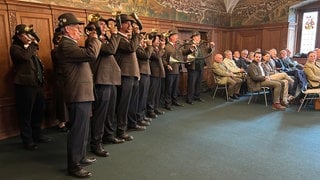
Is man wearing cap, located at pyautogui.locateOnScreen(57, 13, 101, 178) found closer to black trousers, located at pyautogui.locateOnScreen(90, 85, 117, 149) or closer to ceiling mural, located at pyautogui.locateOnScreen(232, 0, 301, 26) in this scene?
black trousers, located at pyautogui.locateOnScreen(90, 85, 117, 149)

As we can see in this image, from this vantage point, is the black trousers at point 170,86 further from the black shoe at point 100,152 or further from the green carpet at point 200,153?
the black shoe at point 100,152

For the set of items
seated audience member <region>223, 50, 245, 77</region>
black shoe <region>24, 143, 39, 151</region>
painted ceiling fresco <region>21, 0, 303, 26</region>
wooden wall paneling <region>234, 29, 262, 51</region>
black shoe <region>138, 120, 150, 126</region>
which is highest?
painted ceiling fresco <region>21, 0, 303, 26</region>

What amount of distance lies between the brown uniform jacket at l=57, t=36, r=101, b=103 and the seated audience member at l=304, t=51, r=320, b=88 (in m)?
4.68

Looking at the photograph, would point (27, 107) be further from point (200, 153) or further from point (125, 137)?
point (200, 153)

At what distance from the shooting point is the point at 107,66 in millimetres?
3066

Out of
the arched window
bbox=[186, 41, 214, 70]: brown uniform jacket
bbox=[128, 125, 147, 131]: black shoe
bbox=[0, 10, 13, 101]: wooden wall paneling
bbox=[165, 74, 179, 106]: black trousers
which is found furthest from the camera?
the arched window

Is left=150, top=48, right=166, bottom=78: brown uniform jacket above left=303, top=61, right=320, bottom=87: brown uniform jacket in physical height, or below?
above

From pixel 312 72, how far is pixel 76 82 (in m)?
4.90

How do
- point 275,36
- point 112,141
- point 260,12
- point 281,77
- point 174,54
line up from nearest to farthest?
point 112,141, point 174,54, point 281,77, point 275,36, point 260,12

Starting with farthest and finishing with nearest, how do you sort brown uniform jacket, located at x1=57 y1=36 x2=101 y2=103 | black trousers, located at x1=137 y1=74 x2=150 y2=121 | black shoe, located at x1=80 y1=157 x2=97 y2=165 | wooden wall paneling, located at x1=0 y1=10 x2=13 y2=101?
black trousers, located at x1=137 y1=74 x2=150 y2=121 → wooden wall paneling, located at x1=0 y1=10 x2=13 y2=101 → black shoe, located at x1=80 y1=157 x2=97 y2=165 → brown uniform jacket, located at x1=57 y1=36 x2=101 y2=103

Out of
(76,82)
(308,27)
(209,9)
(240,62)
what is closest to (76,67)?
(76,82)

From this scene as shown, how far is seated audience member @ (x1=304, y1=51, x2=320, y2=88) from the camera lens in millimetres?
5257

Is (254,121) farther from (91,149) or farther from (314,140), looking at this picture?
(91,149)

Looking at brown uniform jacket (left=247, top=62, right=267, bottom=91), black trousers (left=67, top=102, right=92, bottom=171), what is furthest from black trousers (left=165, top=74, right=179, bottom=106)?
black trousers (left=67, top=102, right=92, bottom=171)
